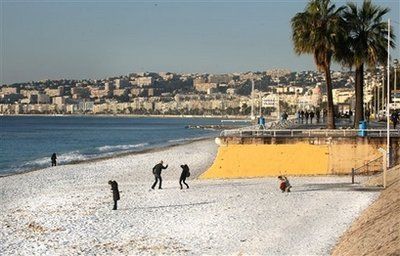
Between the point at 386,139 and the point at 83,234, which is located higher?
the point at 386,139

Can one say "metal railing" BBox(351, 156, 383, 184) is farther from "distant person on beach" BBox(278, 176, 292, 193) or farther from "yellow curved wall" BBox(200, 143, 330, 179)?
"distant person on beach" BBox(278, 176, 292, 193)

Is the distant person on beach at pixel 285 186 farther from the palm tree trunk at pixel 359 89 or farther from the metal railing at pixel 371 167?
the palm tree trunk at pixel 359 89

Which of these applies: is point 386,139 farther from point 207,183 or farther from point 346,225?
point 346,225

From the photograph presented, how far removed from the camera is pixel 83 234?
18.1m

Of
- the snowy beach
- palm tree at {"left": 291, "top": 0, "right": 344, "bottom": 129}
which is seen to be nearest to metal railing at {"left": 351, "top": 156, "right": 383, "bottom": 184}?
the snowy beach

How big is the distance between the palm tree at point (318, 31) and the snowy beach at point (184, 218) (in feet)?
23.3

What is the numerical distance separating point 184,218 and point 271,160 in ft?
34.4

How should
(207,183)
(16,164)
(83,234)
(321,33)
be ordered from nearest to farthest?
(83,234)
(207,183)
(321,33)
(16,164)

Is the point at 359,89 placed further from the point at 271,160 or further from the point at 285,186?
the point at 285,186

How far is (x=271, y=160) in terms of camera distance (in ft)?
97.2

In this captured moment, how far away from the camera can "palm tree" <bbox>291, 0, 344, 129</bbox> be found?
Answer: 31.8 meters

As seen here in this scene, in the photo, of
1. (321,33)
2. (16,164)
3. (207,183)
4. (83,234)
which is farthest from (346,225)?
(16,164)

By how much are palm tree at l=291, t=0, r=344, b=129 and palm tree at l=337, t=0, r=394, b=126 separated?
819 millimetres

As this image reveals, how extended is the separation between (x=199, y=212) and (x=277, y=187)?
570 cm
